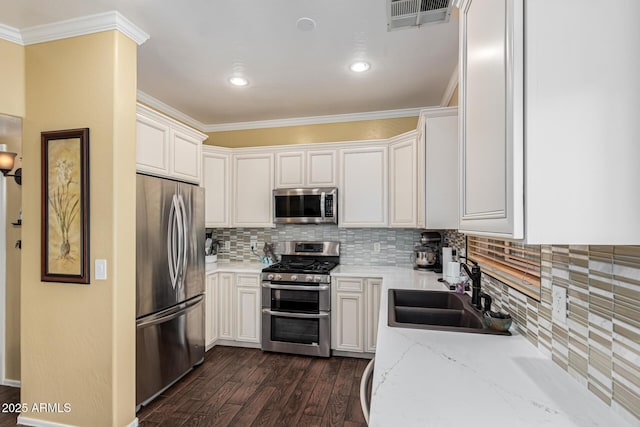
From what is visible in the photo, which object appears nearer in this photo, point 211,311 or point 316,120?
point 211,311

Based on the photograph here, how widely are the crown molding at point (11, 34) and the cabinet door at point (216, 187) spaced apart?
1705 mm

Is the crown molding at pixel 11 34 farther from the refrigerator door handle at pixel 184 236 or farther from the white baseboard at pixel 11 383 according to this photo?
the white baseboard at pixel 11 383

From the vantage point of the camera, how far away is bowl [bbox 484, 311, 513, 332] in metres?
1.41

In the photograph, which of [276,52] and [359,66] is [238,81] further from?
[359,66]

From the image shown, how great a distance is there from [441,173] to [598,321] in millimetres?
1604

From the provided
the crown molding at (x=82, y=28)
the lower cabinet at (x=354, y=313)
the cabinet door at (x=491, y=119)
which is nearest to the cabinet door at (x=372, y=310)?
the lower cabinet at (x=354, y=313)

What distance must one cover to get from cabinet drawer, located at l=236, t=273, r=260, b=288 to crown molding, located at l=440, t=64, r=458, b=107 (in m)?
2.59

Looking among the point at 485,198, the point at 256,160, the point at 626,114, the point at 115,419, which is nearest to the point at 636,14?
the point at 626,114

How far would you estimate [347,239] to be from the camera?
3.73 m

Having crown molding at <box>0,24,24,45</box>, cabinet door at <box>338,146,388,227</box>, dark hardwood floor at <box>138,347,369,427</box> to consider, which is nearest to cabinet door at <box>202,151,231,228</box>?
cabinet door at <box>338,146,388,227</box>

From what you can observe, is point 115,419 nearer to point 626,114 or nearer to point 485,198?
point 485,198

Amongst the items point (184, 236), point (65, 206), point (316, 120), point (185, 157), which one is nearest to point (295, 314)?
point (184, 236)

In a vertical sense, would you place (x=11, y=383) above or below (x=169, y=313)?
below

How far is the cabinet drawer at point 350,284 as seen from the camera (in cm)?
312
